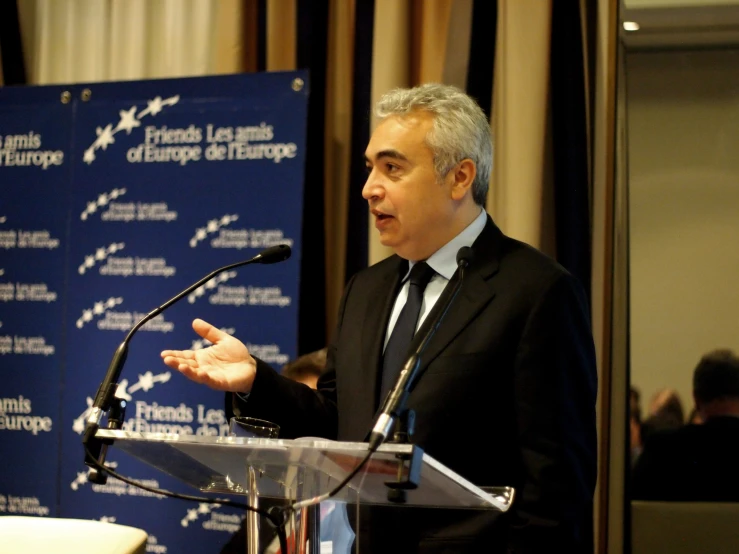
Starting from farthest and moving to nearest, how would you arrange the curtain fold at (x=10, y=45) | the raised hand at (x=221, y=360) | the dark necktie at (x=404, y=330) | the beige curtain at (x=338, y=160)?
the curtain fold at (x=10, y=45) < the beige curtain at (x=338, y=160) < the dark necktie at (x=404, y=330) < the raised hand at (x=221, y=360)

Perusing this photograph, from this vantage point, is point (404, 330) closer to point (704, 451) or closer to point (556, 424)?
point (556, 424)

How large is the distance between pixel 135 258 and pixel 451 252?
5.88ft

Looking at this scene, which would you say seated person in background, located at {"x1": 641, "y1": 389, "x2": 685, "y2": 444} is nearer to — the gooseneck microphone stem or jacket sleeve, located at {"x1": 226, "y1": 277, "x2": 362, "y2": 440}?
jacket sleeve, located at {"x1": 226, "y1": 277, "x2": 362, "y2": 440}

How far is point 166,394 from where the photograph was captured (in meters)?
3.41

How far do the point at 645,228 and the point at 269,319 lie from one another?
1.41m

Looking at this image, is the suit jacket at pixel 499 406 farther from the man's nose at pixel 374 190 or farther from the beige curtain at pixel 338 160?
the beige curtain at pixel 338 160

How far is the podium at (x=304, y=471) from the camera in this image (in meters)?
1.25

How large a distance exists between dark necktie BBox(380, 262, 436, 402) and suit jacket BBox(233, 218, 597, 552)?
0.03 meters

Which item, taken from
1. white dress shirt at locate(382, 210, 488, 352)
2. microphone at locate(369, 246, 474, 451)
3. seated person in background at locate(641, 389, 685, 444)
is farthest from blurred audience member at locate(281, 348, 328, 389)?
microphone at locate(369, 246, 474, 451)

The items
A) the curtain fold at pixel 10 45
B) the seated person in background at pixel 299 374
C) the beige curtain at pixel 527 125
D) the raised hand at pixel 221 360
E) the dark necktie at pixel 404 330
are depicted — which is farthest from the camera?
the curtain fold at pixel 10 45

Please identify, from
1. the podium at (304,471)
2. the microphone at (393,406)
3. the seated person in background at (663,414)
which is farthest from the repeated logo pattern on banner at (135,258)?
the microphone at (393,406)

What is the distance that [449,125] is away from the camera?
2152mm

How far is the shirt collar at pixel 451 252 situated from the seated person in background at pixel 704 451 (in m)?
1.16

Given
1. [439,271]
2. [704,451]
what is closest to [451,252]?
[439,271]
